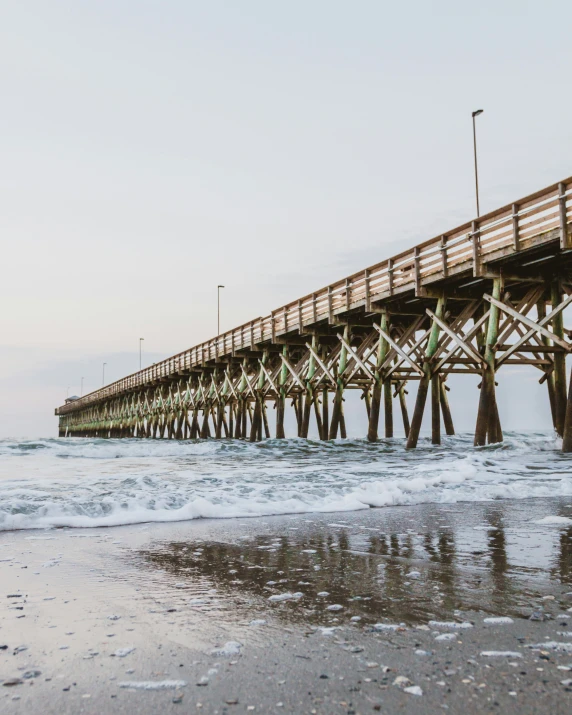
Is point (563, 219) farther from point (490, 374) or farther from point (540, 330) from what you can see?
point (490, 374)

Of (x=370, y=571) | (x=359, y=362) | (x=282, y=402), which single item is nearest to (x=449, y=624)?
(x=370, y=571)

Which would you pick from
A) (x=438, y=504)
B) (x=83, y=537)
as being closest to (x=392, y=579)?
(x=83, y=537)

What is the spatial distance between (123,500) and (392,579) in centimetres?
413

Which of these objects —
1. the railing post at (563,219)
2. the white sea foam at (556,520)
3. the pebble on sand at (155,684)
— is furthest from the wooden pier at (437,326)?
the pebble on sand at (155,684)

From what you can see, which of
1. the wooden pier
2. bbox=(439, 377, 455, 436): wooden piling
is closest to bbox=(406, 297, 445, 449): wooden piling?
the wooden pier

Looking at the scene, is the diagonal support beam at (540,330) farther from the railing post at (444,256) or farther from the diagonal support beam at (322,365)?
the diagonal support beam at (322,365)

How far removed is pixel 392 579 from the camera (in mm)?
3545

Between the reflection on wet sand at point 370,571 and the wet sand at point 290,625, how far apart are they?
0.05 ft

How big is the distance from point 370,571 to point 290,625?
1.18 m

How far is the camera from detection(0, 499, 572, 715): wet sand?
78.5 inches

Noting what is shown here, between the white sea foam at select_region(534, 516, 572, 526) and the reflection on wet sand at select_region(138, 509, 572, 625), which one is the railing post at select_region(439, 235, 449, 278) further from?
the reflection on wet sand at select_region(138, 509, 572, 625)

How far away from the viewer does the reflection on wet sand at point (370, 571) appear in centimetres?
297

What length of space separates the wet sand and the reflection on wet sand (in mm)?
16

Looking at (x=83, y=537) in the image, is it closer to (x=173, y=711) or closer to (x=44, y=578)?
(x=44, y=578)
